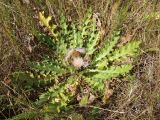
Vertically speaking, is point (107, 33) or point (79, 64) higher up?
point (107, 33)

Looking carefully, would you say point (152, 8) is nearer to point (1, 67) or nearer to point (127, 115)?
point (127, 115)

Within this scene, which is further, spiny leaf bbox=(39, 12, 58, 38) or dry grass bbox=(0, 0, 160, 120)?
spiny leaf bbox=(39, 12, 58, 38)

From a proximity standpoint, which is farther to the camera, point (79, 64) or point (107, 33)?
point (107, 33)

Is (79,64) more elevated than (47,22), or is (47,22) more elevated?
(47,22)

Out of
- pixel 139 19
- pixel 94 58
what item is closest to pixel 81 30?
pixel 94 58
